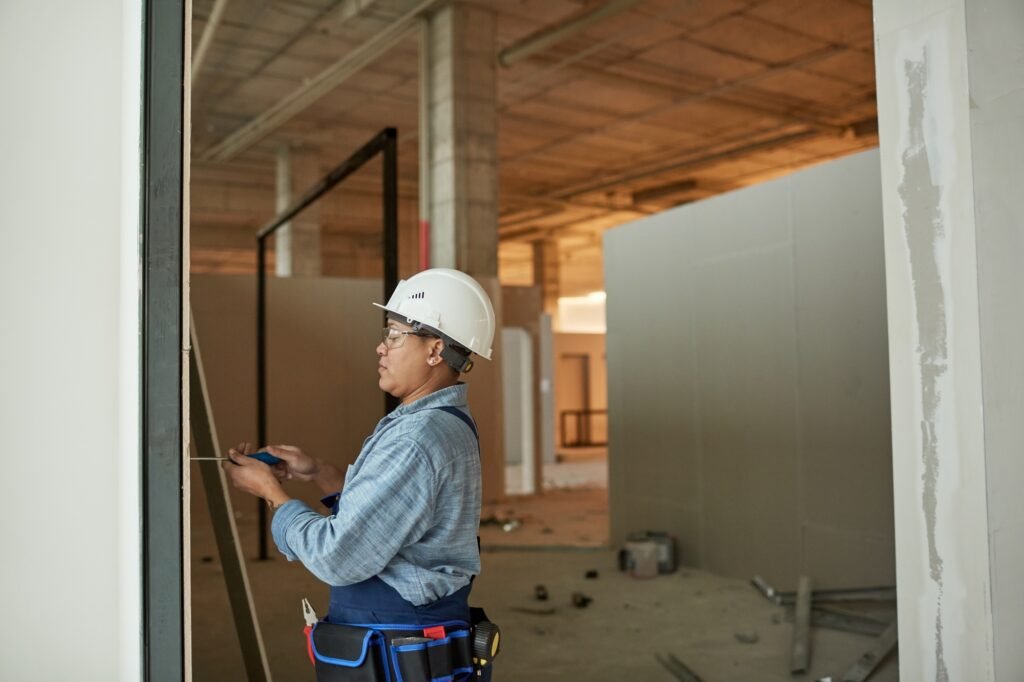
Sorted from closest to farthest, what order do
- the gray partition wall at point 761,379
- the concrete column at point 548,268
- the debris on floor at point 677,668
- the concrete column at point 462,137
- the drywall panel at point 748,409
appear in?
the debris on floor at point 677,668, the gray partition wall at point 761,379, the drywall panel at point 748,409, the concrete column at point 462,137, the concrete column at point 548,268

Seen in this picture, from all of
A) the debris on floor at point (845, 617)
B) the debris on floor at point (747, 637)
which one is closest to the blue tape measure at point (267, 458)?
the debris on floor at point (845, 617)

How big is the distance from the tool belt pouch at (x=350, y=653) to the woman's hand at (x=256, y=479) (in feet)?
1.04

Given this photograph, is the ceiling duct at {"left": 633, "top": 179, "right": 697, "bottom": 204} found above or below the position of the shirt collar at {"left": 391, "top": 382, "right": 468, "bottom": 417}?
above

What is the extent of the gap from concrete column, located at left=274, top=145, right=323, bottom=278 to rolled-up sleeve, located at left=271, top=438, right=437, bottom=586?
37.6ft

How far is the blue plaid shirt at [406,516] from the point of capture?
182 centimetres

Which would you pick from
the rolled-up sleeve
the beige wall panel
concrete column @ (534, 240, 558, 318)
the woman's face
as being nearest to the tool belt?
the rolled-up sleeve

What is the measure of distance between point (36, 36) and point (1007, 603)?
2413 millimetres

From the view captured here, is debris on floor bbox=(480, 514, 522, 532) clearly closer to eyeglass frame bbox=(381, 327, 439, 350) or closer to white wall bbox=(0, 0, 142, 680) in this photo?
eyeglass frame bbox=(381, 327, 439, 350)

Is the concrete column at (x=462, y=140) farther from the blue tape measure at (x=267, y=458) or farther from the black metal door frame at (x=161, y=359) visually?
the black metal door frame at (x=161, y=359)

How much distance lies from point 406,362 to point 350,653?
2.21 ft

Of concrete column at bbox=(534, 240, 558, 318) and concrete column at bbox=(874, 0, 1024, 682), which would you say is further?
concrete column at bbox=(534, 240, 558, 318)

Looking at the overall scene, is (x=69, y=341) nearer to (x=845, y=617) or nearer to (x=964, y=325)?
(x=964, y=325)

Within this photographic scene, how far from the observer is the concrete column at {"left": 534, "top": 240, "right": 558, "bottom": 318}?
64.7 feet

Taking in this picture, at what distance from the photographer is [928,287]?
2.17m
